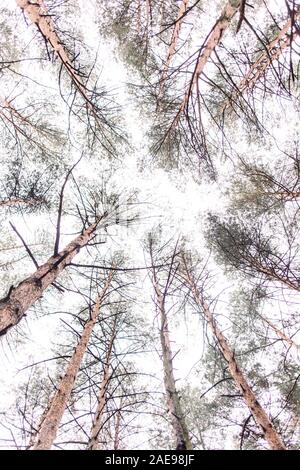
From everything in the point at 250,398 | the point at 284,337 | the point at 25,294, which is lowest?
the point at 250,398

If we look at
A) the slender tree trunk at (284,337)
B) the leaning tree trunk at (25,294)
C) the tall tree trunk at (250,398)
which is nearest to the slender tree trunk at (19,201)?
the leaning tree trunk at (25,294)

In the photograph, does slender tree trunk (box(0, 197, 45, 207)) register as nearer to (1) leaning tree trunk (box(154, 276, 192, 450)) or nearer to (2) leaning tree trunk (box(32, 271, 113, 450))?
(2) leaning tree trunk (box(32, 271, 113, 450))

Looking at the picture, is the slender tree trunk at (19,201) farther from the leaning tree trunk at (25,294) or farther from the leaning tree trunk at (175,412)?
the leaning tree trunk at (175,412)

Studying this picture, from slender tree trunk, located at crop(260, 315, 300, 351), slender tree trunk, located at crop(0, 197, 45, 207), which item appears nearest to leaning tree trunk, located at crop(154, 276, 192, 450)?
slender tree trunk, located at crop(260, 315, 300, 351)

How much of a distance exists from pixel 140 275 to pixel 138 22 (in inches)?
215

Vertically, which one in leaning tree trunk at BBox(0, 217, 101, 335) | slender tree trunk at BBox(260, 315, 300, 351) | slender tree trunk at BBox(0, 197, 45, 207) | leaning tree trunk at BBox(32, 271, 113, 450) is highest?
slender tree trunk at BBox(0, 197, 45, 207)

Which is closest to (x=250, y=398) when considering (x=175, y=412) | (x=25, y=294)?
(x=175, y=412)

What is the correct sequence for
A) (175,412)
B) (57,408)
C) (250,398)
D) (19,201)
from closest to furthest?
(57,408), (175,412), (250,398), (19,201)

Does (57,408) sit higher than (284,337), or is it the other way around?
(284,337)

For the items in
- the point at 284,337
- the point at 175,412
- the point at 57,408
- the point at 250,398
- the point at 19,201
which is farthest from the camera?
the point at 19,201

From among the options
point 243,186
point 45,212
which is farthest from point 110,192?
point 243,186

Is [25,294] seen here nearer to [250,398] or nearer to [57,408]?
[57,408]
